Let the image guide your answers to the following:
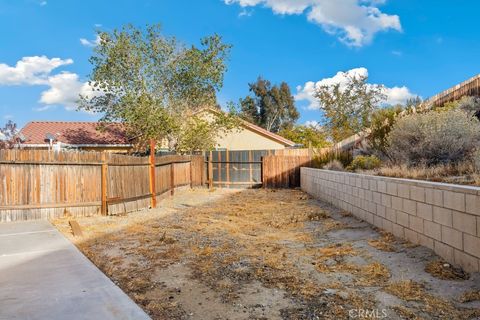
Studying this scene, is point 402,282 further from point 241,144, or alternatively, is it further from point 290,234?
point 241,144

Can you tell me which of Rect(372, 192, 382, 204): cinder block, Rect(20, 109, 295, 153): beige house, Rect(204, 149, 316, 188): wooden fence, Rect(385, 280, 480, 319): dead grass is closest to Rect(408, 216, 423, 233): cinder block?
Rect(372, 192, 382, 204): cinder block

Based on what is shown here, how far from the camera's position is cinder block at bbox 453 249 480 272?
4.43 meters

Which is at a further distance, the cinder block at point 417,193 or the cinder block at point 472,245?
the cinder block at point 417,193

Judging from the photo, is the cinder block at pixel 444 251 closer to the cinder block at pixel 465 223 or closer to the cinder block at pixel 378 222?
the cinder block at pixel 465 223

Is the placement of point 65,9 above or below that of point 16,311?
above

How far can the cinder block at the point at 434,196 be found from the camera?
5.23m

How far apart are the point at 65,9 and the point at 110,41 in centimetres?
472

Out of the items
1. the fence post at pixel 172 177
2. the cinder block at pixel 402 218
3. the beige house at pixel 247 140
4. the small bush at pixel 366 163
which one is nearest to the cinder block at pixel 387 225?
the cinder block at pixel 402 218

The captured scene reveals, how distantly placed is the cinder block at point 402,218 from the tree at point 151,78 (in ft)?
46.5

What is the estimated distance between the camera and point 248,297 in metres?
4.13

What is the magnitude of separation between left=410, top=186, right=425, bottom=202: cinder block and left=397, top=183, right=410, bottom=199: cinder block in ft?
0.48

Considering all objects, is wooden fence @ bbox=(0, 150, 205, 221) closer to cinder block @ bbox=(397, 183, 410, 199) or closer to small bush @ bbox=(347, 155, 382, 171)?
small bush @ bbox=(347, 155, 382, 171)

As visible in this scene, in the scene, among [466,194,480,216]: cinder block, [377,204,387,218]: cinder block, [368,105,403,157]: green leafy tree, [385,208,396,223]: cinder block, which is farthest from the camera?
[368,105,403,157]: green leafy tree

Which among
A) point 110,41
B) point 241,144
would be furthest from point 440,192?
point 241,144
